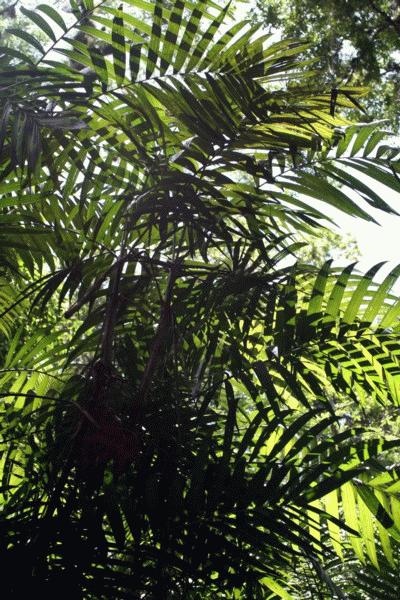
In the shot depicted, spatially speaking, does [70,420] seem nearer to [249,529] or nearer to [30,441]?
[30,441]

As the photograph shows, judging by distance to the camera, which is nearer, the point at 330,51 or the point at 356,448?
the point at 356,448

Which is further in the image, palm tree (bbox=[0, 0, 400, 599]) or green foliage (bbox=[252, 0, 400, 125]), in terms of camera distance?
green foliage (bbox=[252, 0, 400, 125])

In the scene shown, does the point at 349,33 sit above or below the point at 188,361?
above

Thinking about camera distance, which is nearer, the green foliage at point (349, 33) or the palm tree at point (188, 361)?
the palm tree at point (188, 361)

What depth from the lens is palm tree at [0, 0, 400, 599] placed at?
88 cm

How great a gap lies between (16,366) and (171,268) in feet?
1.23

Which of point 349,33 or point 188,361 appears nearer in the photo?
point 188,361

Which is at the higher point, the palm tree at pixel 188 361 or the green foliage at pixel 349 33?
the green foliage at pixel 349 33

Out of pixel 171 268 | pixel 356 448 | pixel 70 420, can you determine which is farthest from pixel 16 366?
pixel 356 448

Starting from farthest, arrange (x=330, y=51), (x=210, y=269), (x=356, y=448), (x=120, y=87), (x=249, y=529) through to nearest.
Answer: (x=330, y=51)
(x=120, y=87)
(x=210, y=269)
(x=356, y=448)
(x=249, y=529)

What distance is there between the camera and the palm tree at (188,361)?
0.88 metres

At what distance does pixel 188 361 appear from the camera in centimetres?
119

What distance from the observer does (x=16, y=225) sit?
51.1 inches

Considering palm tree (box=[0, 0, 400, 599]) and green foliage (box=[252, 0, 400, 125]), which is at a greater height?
green foliage (box=[252, 0, 400, 125])
